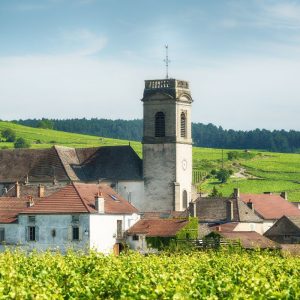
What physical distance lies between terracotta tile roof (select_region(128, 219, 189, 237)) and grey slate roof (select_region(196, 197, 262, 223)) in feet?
40.8

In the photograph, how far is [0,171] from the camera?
97.2 metres

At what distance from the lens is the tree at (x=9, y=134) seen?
606 feet

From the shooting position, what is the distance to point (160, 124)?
9369 cm

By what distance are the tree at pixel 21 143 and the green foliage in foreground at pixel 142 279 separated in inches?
4718

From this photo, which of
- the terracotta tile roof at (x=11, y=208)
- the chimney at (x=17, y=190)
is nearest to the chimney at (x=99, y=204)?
the terracotta tile roof at (x=11, y=208)

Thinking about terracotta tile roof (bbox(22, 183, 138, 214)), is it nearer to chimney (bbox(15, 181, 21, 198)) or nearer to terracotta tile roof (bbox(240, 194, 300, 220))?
chimney (bbox(15, 181, 21, 198))

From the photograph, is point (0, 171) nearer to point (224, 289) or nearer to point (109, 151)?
point (109, 151)

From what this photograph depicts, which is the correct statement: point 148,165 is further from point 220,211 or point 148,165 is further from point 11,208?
point 11,208

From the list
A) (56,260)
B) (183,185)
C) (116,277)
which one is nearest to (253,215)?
(183,185)

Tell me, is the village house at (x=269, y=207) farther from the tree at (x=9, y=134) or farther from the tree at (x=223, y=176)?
the tree at (x=9, y=134)

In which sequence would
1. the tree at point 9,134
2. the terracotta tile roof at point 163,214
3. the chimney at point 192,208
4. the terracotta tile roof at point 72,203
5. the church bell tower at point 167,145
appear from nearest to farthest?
the terracotta tile roof at point 72,203 < the chimney at point 192,208 < the terracotta tile roof at point 163,214 < the church bell tower at point 167,145 < the tree at point 9,134

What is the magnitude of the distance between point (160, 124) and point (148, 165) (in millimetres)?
4214

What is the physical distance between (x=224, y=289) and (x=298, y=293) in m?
2.79

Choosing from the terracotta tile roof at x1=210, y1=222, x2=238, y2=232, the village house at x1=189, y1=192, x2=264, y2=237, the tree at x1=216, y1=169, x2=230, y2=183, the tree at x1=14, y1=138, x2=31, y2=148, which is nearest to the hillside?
the tree at x1=216, y1=169, x2=230, y2=183
